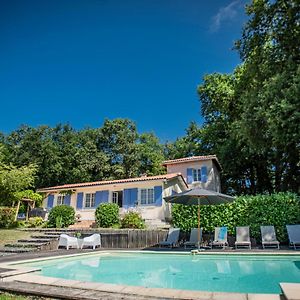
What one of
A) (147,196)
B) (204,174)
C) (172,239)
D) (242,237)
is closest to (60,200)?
(147,196)

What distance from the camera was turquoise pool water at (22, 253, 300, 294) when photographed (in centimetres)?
650

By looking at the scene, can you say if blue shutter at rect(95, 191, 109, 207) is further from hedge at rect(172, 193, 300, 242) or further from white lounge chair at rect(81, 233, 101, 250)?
hedge at rect(172, 193, 300, 242)

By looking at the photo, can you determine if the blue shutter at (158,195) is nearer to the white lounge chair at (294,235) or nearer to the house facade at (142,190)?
the house facade at (142,190)

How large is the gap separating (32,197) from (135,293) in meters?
24.8

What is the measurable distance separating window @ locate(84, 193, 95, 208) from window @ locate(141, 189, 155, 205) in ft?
16.3

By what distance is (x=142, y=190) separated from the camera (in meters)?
22.6

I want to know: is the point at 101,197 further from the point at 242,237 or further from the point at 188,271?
the point at 188,271

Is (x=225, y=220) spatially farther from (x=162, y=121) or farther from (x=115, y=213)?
(x=162, y=121)

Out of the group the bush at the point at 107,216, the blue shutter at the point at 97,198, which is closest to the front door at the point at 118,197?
the blue shutter at the point at 97,198

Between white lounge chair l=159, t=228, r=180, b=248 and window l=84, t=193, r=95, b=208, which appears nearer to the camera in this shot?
white lounge chair l=159, t=228, r=180, b=248

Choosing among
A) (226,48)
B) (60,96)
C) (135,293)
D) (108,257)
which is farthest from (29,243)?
(60,96)

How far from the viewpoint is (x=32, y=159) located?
36.9 m

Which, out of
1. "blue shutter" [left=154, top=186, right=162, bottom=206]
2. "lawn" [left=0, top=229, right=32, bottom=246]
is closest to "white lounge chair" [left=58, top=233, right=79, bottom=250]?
"lawn" [left=0, top=229, right=32, bottom=246]

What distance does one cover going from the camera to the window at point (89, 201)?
2461 centimetres
